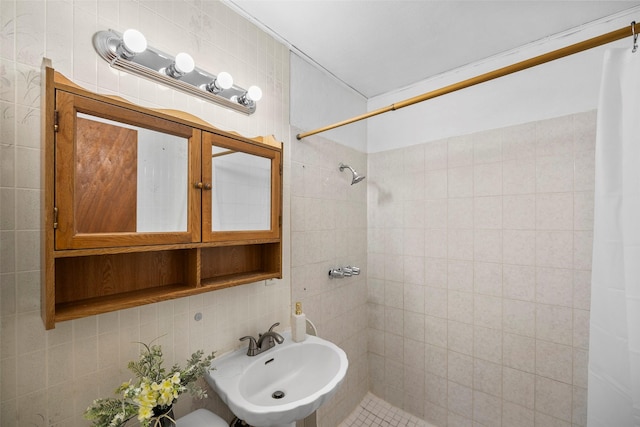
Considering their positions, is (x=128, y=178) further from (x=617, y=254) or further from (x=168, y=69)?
(x=617, y=254)

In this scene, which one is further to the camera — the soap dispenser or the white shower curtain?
the soap dispenser

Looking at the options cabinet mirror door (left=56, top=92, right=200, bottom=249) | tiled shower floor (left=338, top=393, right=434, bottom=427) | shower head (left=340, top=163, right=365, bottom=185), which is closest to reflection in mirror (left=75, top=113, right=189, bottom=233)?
cabinet mirror door (left=56, top=92, right=200, bottom=249)

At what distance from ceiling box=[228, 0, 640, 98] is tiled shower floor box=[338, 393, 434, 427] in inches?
95.3

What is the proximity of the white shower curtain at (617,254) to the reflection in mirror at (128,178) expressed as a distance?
159cm

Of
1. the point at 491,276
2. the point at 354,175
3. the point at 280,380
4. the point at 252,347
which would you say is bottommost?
the point at 280,380

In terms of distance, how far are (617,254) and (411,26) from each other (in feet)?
4.54

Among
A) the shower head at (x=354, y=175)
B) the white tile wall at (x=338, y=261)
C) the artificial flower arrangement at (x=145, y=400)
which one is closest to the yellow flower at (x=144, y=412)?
the artificial flower arrangement at (x=145, y=400)

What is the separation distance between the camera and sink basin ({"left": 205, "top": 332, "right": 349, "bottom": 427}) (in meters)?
0.95

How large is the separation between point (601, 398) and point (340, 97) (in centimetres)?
207

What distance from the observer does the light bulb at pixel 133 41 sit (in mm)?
881

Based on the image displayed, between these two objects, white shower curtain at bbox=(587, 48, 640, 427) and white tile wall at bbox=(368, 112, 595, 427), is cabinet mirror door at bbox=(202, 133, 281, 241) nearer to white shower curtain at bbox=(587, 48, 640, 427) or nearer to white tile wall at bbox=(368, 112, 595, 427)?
white tile wall at bbox=(368, 112, 595, 427)

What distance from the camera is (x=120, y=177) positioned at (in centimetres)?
89

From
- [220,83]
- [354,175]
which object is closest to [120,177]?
[220,83]

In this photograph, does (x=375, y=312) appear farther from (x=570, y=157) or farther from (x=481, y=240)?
(x=570, y=157)
